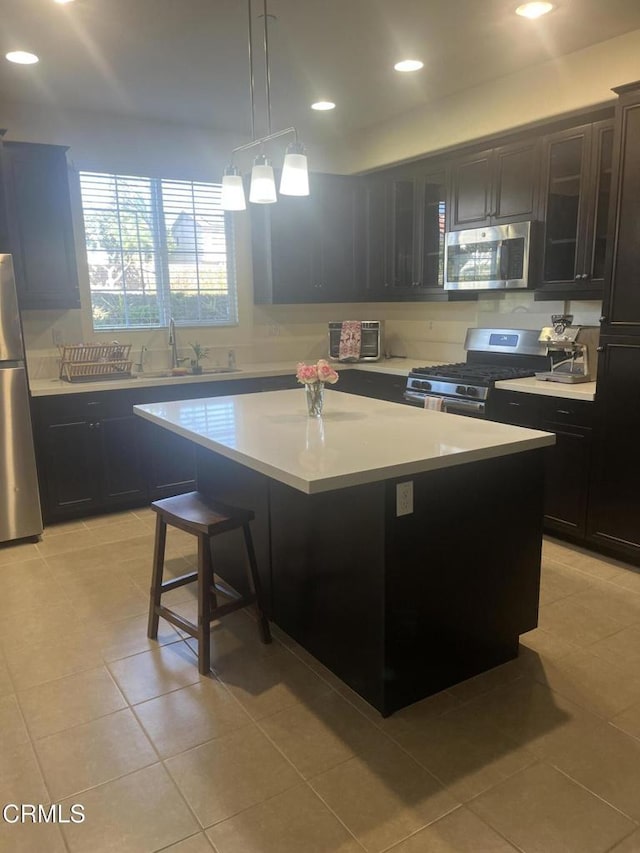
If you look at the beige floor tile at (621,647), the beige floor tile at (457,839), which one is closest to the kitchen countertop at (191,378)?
the beige floor tile at (621,647)

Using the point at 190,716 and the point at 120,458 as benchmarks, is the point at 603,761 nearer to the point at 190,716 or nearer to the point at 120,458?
the point at 190,716

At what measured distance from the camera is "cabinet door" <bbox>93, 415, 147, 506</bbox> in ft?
13.9

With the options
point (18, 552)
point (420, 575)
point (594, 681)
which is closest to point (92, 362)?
point (18, 552)

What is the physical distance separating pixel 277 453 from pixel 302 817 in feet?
3.54

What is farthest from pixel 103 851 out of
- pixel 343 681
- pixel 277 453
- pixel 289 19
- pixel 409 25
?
pixel 409 25

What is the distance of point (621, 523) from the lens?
3.34m

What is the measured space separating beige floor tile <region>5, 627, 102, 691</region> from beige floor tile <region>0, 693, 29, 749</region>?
8 centimetres

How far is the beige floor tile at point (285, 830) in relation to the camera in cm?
166

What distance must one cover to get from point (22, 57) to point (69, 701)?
322 centimetres

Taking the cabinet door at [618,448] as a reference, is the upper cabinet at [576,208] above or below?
above

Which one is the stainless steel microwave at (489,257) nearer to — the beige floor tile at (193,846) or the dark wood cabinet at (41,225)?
the dark wood cabinet at (41,225)

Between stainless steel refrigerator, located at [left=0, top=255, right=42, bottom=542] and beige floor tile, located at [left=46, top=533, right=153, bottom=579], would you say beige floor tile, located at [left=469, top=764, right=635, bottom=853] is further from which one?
stainless steel refrigerator, located at [left=0, top=255, right=42, bottom=542]

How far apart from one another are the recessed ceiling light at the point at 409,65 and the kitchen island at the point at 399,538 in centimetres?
220

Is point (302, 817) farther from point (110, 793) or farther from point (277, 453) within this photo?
point (277, 453)
